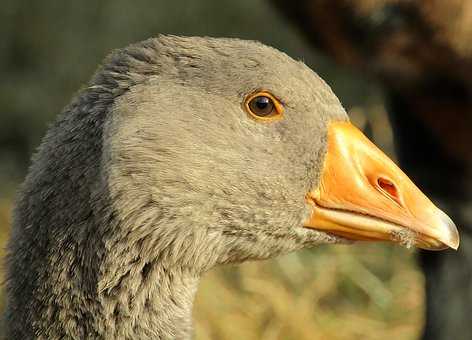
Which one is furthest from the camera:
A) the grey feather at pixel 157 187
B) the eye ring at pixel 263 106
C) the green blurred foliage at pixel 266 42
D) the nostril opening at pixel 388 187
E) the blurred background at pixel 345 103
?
the green blurred foliage at pixel 266 42

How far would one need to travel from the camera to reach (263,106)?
2818 millimetres

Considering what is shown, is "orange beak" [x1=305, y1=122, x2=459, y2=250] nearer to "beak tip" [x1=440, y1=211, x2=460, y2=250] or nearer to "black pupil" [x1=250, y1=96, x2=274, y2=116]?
"beak tip" [x1=440, y1=211, x2=460, y2=250]

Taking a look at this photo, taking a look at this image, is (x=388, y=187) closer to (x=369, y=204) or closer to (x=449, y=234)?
(x=369, y=204)

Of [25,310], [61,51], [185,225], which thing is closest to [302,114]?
[185,225]

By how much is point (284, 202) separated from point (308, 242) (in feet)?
0.50

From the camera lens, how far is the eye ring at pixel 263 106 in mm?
2801

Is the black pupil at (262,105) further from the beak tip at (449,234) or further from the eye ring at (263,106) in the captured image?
the beak tip at (449,234)

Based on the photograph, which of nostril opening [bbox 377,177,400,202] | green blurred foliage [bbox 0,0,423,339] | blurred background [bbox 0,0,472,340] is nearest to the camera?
nostril opening [bbox 377,177,400,202]

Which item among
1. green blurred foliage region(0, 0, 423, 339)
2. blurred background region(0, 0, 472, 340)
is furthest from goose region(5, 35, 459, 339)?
green blurred foliage region(0, 0, 423, 339)

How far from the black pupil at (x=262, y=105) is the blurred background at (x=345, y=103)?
5.26ft

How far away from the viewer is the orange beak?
113 inches

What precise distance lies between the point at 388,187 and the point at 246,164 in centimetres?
38

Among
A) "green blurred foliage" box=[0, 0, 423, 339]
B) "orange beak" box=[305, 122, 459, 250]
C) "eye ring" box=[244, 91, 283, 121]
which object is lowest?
"green blurred foliage" box=[0, 0, 423, 339]

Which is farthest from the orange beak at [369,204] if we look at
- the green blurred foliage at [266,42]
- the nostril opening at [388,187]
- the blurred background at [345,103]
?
the green blurred foliage at [266,42]
